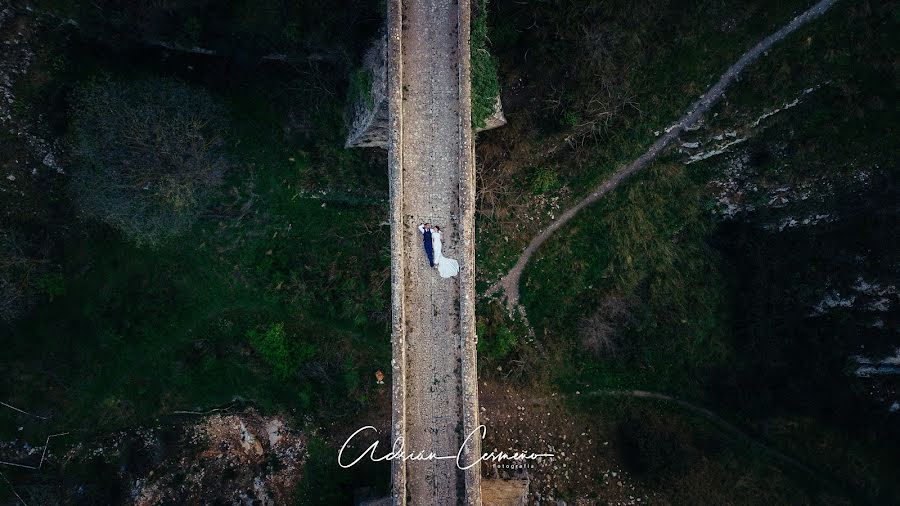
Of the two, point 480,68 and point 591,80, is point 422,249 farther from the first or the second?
point 591,80

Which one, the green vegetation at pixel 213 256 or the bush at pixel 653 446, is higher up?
the green vegetation at pixel 213 256

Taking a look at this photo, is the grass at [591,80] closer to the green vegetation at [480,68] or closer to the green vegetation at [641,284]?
the green vegetation at [641,284]

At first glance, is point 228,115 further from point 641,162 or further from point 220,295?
point 641,162

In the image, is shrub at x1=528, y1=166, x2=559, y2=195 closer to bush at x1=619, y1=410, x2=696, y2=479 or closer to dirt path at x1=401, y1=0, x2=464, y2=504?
dirt path at x1=401, y1=0, x2=464, y2=504

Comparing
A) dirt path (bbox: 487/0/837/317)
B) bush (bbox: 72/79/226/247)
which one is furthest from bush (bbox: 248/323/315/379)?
dirt path (bbox: 487/0/837/317)

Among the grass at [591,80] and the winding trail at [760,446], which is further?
the winding trail at [760,446]

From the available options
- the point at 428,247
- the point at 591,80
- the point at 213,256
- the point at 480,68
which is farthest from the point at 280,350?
the point at 591,80

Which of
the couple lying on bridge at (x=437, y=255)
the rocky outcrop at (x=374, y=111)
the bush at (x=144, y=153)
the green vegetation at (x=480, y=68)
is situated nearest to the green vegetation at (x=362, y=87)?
the rocky outcrop at (x=374, y=111)
